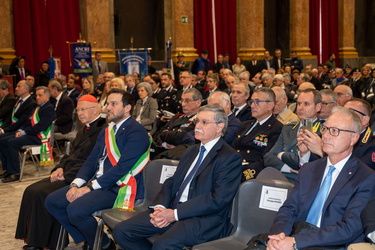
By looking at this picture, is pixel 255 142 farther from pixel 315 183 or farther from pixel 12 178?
pixel 12 178

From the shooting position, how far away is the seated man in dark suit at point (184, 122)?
547cm

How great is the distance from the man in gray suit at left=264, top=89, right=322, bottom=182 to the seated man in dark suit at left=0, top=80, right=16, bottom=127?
4.88 metres

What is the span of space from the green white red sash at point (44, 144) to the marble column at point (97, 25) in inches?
213

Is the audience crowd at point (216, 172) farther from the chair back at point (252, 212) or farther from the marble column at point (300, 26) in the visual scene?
the marble column at point (300, 26)

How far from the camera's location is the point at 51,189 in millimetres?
4492

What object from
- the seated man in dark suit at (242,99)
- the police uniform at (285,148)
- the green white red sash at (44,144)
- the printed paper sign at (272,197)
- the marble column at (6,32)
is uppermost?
the marble column at (6,32)

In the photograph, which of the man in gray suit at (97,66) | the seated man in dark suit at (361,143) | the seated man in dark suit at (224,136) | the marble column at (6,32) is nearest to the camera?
the seated man in dark suit at (361,143)

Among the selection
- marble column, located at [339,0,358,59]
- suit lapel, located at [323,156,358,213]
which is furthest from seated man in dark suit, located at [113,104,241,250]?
marble column, located at [339,0,358,59]

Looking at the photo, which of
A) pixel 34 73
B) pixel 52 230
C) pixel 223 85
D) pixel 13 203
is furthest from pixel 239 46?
pixel 52 230

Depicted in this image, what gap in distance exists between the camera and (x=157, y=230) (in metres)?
3.44

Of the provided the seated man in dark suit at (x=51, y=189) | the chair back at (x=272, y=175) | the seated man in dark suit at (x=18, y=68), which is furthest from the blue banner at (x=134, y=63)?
the chair back at (x=272, y=175)

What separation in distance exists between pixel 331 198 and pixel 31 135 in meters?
5.10

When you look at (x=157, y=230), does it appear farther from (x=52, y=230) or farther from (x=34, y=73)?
(x=34, y=73)

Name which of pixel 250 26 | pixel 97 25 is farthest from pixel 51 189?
pixel 250 26
